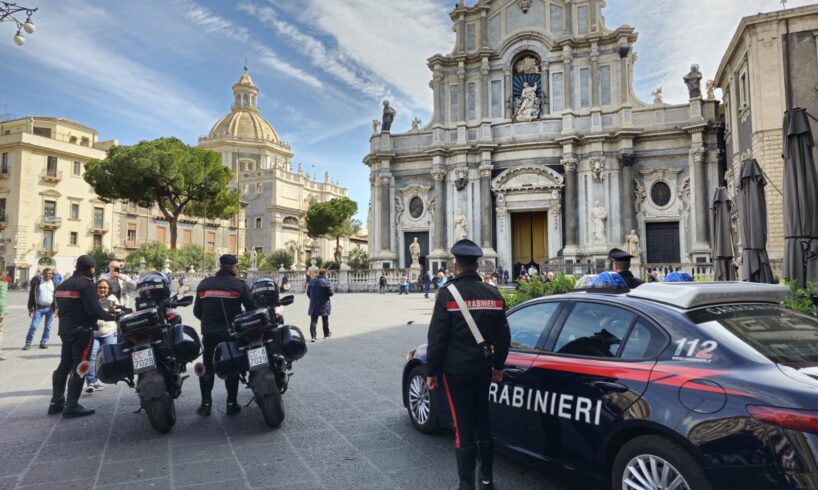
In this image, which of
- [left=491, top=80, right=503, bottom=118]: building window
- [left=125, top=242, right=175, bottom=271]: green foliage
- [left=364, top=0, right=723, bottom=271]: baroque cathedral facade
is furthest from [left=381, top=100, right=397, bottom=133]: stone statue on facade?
[left=125, top=242, right=175, bottom=271]: green foliage

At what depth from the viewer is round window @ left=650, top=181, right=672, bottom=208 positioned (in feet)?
92.5

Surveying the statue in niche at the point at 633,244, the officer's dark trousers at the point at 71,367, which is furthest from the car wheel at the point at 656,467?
the statue in niche at the point at 633,244

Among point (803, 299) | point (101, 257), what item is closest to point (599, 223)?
point (803, 299)

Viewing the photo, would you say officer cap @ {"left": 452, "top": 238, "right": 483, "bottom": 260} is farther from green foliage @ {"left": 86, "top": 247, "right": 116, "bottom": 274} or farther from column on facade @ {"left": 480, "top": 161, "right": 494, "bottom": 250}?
green foliage @ {"left": 86, "top": 247, "right": 116, "bottom": 274}

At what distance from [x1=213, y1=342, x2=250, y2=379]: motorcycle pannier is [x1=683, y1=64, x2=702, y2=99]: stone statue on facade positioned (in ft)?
95.4

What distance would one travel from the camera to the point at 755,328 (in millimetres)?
2932

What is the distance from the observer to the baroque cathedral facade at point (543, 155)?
2773 centimetres

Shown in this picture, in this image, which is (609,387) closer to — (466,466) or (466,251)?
(466,466)

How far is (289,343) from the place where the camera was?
5.49m

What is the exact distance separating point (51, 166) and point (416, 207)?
32333 millimetres

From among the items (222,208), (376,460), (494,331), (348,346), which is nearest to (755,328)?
(494,331)

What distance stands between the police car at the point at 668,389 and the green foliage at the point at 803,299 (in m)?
3.15

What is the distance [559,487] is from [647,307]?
56.9 inches

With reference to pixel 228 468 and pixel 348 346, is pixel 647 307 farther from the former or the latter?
pixel 348 346
